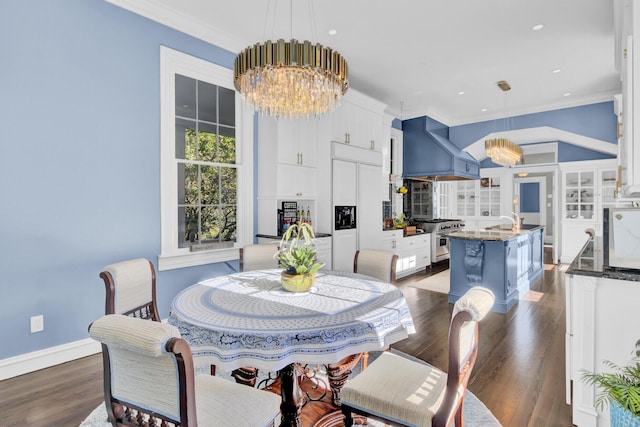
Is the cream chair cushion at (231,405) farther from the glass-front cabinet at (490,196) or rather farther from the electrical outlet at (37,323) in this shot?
the glass-front cabinet at (490,196)

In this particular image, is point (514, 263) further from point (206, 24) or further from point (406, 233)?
point (206, 24)

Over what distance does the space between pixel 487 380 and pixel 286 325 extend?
1.88 meters

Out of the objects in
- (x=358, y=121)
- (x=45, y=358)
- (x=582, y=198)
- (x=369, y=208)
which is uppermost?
(x=358, y=121)

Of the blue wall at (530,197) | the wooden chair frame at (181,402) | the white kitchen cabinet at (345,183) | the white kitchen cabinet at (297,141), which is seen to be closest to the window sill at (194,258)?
the white kitchen cabinet at (297,141)

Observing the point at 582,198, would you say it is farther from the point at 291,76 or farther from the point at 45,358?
the point at 45,358

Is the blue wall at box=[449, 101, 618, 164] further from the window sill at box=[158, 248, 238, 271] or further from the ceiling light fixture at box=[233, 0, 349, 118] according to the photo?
the window sill at box=[158, 248, 238, 271]

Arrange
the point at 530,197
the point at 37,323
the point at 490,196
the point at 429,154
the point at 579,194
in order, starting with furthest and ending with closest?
1. the point at 530,197
2. the point at 490,196
3. the point at 579,194
4. the point at 429,154
5. the point at 37,323

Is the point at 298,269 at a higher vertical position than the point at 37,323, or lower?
higher

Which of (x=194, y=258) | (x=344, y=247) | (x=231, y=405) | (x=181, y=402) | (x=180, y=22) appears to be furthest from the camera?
(x=344, y=247)

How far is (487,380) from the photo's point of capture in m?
2.59

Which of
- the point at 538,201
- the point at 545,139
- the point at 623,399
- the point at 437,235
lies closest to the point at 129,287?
the point at 623,399

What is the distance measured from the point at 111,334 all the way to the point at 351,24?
3.64m

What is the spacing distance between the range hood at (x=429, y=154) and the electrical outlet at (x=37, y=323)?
625 cm

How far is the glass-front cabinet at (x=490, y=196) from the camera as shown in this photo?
28.0 feet
